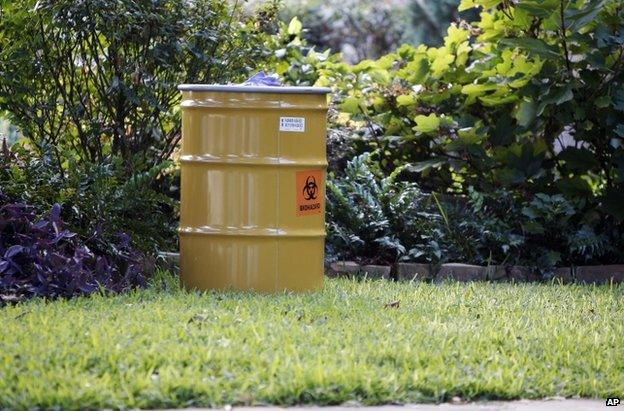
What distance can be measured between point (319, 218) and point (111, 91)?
5.72ft

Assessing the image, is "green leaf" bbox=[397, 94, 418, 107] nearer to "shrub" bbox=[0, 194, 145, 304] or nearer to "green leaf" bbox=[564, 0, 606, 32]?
"green leaf" bbox=[564, 0, 606, 32]

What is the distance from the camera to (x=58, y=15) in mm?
6984

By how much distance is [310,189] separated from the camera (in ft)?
21.3

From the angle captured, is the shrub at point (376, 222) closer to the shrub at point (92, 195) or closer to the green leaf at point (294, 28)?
the shrub at point (92, 195)

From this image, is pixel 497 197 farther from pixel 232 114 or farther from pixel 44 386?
pixel 44 386

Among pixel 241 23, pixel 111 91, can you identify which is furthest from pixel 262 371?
pixel 241 23

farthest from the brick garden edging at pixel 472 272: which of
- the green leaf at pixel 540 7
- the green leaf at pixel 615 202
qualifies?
the green leaf at pixel 540 7

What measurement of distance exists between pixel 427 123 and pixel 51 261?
3.34m

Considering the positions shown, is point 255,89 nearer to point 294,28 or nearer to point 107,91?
point 107,91

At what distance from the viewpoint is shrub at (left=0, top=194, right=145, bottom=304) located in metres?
6.04

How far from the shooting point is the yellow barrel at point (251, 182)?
20.8 feet

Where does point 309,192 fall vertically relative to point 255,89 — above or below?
below

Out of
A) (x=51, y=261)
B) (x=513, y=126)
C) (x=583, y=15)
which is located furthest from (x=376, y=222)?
(x=51, y=261)

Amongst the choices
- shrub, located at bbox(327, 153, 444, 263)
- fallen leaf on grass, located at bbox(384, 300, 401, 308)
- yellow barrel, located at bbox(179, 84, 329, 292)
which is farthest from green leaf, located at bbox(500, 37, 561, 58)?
fallen leaf on grass, located at bbox(384, 300, 401, 308)
